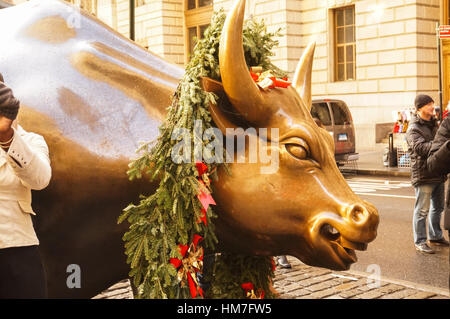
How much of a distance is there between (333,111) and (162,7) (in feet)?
50.5

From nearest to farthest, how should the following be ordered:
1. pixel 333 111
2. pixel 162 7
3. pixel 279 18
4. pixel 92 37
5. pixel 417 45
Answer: pixel 92 37, pixel 333 111, pixel 417 45, pixel 279 18, pixel 162 7

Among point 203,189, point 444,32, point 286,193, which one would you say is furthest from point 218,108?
point 444,32

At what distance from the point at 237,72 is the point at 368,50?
19448 mm

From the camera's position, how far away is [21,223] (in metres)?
2.63

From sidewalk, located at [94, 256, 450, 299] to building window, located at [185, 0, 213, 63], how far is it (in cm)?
2288

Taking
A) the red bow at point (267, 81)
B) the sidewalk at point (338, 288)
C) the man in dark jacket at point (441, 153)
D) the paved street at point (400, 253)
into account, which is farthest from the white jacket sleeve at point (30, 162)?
the paved street at point (400, 253)

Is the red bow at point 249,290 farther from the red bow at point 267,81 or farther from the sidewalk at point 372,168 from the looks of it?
the sidewalk at point 372,168

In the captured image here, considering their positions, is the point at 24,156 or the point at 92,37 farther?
the point at 92,37

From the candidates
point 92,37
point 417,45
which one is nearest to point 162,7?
point 417,45

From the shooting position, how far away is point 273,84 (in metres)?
2.78

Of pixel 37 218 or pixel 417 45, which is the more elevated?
pixel 417 45
